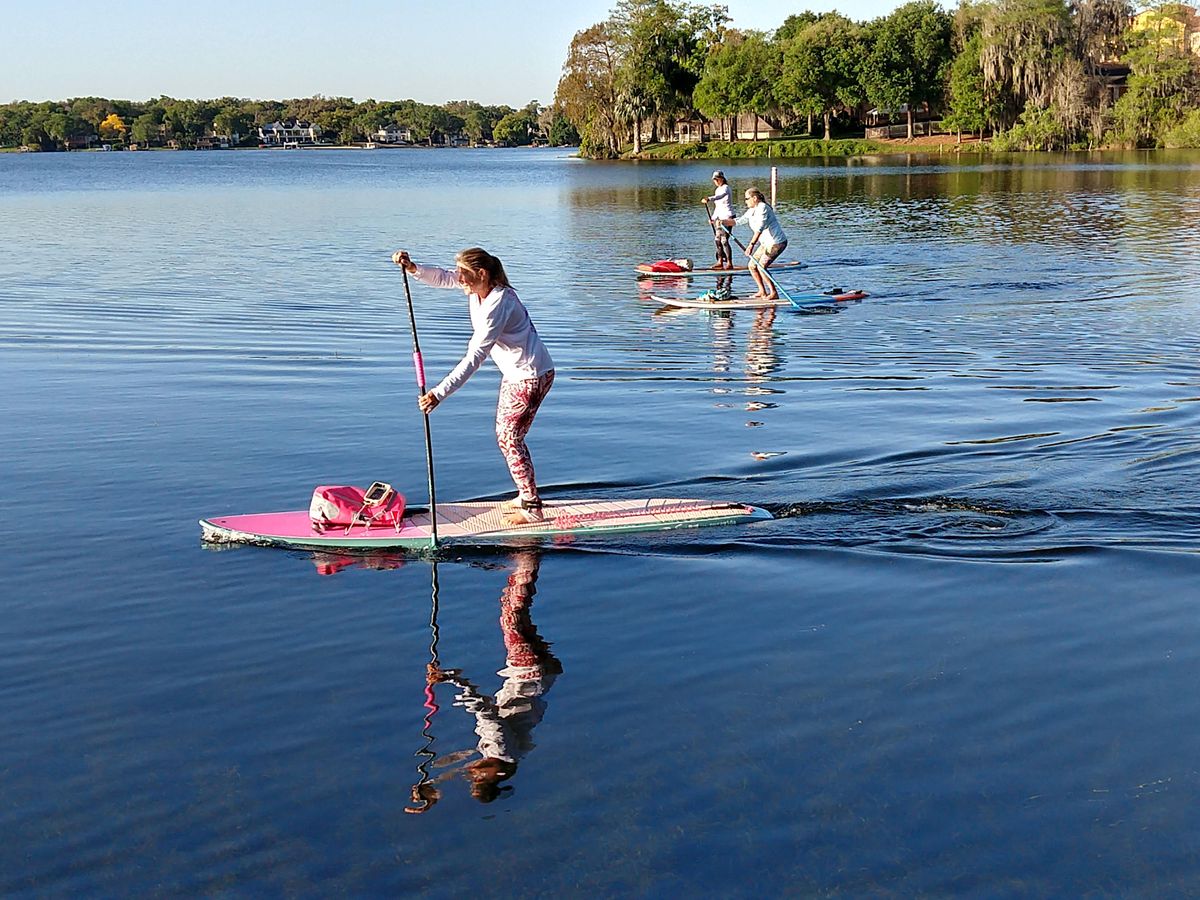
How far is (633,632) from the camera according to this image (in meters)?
7.84

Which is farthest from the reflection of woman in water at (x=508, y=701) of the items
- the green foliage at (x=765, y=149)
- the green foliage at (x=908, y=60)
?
the green foliage at (x=908, y=60)

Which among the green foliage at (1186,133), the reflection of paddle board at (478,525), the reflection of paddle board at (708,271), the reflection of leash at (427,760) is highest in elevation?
the green foliage at (1186,133)

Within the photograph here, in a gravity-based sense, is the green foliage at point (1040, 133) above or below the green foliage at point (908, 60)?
below

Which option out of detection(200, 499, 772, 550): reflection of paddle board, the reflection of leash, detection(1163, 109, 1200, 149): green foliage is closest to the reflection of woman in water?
the reflection of leash

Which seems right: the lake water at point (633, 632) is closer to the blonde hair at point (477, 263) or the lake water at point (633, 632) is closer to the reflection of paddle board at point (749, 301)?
the blonde hair at point (477, 263)

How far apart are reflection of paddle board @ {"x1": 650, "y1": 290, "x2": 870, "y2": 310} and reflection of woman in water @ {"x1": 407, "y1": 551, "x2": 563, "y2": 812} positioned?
14.8 meters

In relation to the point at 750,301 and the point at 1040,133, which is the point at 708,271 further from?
the point at 1040,133

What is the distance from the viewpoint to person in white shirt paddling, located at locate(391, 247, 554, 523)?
8.60 m

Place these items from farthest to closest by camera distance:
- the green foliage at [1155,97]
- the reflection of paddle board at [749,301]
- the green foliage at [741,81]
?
the green foliage at [741,81] → the green foliage at [1155,97] → the reflection of paddle board at [749,301]

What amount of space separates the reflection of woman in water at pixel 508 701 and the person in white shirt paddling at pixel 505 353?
1.20 metres

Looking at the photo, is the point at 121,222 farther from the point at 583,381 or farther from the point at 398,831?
→ the point at 398,831

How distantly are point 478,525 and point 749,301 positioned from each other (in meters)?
14.0

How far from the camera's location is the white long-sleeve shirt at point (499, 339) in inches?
341

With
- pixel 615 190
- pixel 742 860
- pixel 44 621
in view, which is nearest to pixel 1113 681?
pixel 742 860
